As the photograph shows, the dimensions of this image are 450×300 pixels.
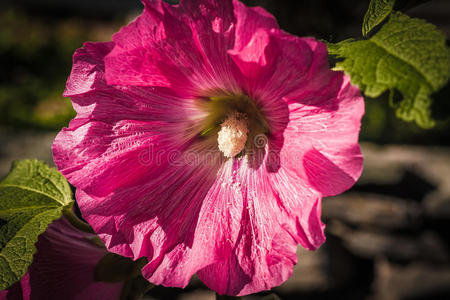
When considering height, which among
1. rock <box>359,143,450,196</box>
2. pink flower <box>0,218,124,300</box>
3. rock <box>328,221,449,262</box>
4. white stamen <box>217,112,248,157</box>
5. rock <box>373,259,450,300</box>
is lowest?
rock <box>373,259,450,300</box>

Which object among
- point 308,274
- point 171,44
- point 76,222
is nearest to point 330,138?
point 171,44

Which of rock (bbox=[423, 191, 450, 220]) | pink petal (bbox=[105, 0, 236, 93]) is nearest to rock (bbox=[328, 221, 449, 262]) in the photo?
rock (bbox=[423, 191, 450, 220])

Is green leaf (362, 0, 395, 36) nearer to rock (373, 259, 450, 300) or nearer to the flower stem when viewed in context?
the flower stem

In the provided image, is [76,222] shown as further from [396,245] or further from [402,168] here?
[402,168]

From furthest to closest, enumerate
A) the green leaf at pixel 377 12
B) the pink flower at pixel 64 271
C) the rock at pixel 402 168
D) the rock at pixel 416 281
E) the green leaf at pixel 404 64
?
the rock at pixel 402 168
the rock at pixel 416 281
the pink flower at pixel 64 271
the green leaf at pixel 377 12
the green leaf at pixel 404 64

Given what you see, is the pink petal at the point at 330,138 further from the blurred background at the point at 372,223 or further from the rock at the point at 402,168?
the rock at the point at 402,168

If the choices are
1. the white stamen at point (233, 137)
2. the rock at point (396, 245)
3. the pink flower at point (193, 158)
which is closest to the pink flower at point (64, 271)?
the pink flower at point (193, 158)

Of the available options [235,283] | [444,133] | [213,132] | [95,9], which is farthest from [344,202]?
[95,9]
